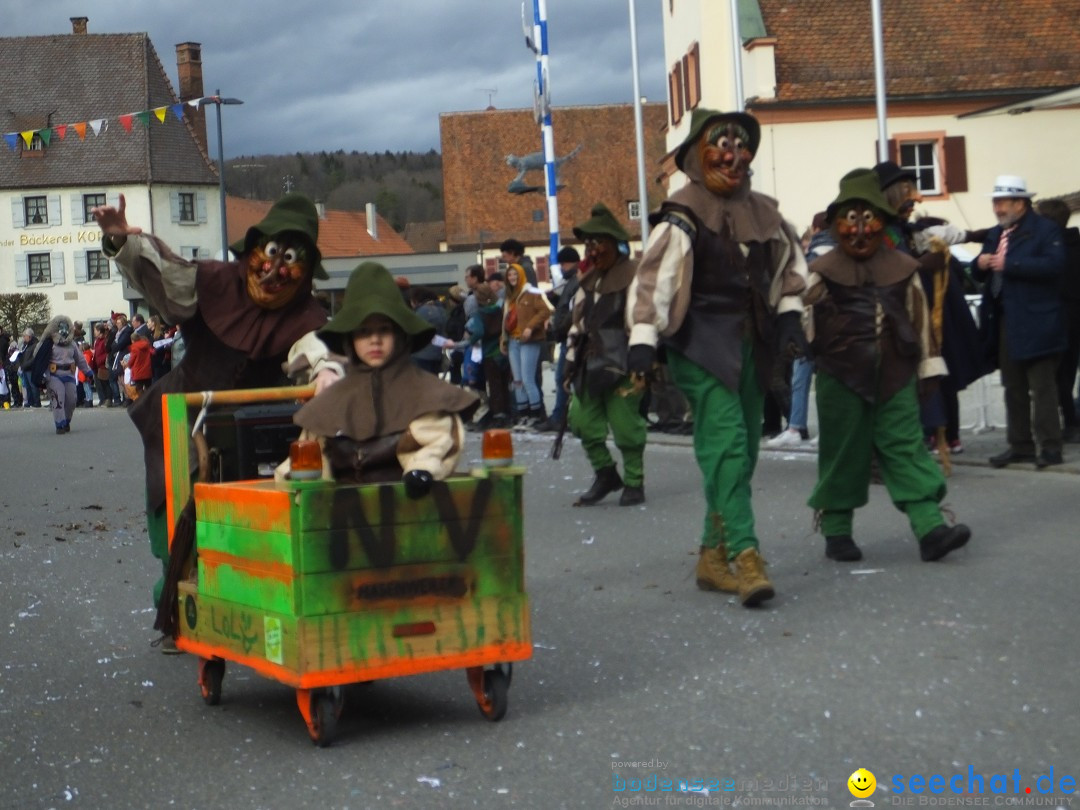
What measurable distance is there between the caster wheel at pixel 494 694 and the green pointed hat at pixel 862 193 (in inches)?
147

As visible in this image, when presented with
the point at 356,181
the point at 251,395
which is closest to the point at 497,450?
the point at 251,395

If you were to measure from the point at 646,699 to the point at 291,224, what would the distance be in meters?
2.22

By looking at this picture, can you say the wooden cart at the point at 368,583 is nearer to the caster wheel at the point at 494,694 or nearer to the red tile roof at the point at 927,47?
the caster wheel at the point at 494,694

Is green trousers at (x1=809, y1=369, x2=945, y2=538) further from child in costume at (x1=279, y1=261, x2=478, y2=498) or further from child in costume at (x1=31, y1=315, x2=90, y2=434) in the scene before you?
child in costume at (x1=31, y1=315, x2=90, y2=434)

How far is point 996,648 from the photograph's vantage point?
681 cm

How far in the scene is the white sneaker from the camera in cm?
1570

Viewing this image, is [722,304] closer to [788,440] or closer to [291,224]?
[291,224]

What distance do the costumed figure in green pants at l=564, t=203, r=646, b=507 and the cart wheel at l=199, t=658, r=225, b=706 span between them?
18.4ft

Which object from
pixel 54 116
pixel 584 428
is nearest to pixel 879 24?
pixel 584 428

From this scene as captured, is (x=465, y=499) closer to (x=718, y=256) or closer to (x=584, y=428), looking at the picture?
(x=718, y=256)

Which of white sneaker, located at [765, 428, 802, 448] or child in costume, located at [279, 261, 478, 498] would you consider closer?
child in costume, located at [279, 261, 478, 498]

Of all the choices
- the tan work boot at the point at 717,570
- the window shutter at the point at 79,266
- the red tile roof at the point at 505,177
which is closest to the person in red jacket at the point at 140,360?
the tan work boot at the point at 717,570

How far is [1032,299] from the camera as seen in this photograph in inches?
492

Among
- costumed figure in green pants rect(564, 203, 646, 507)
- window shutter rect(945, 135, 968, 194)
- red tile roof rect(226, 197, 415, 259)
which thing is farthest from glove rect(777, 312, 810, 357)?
red tile roof rect(226, 197, 415, 259)
